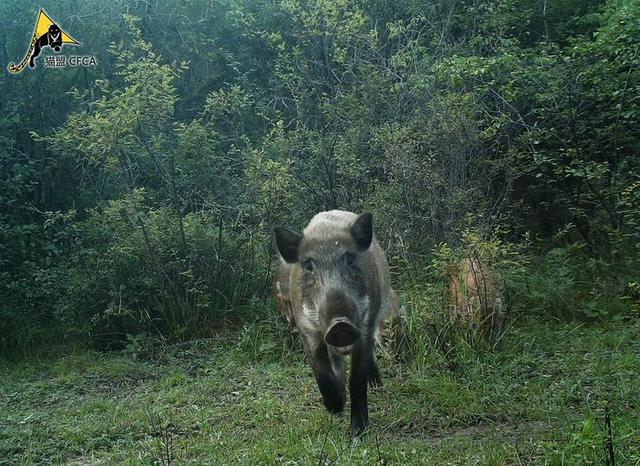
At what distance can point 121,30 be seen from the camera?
483 inches

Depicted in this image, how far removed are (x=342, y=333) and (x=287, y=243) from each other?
1375 mm

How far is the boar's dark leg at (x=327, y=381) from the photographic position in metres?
5.29

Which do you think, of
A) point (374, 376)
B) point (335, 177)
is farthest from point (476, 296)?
point (335, 177)

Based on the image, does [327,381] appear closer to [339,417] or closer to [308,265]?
[339,417]

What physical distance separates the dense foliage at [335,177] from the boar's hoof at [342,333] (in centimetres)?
359

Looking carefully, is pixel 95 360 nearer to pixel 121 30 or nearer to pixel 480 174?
pixel 480 174

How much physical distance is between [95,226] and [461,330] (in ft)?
17.8

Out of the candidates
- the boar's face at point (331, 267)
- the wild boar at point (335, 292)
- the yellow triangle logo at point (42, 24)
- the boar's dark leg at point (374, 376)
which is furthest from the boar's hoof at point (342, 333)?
the yellow triangle logo at point (42, 24)

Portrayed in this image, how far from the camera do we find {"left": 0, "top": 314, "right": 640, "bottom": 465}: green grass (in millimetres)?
4348

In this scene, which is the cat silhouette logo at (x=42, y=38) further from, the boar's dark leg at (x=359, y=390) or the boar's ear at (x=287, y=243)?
the boar's dark leg at (x=359, y=390)

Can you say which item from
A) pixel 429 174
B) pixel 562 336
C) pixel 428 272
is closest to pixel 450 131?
pixel 429 174

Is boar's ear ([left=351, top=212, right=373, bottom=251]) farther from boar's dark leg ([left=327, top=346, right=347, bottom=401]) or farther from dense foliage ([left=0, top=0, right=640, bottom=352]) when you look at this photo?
dense foliage ([left=0, top=0, right=640, bottom=352])

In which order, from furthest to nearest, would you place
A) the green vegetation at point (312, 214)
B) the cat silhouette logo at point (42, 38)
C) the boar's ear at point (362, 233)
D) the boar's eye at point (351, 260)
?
the cat silhouette logo at point (42, 38) < the green vegetation at point (312, 214) < the boar's ear at point (362, 233) < the boar's eye at point (351, 260)

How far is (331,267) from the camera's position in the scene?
5.17 m
